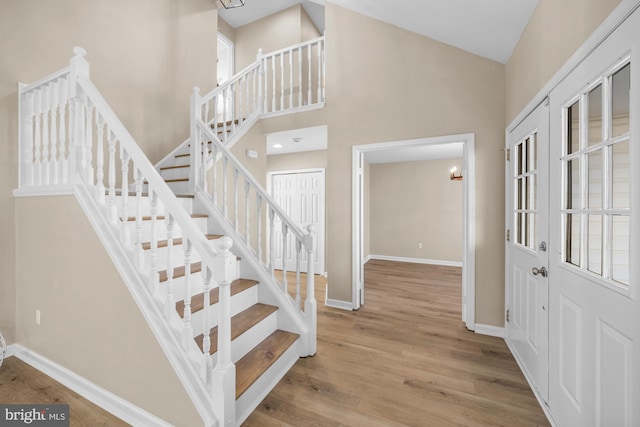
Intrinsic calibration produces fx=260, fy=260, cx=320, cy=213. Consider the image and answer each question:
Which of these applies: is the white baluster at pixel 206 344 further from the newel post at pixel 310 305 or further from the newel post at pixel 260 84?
the newel post at pixel 260 84

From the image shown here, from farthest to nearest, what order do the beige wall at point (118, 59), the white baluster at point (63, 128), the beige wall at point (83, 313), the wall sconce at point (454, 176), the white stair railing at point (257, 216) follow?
the wall sconce at point (454, 176)
the white stair railing at point (257, 216)
the beige wall at point (118, 59)
the white baluster at point (63, 128)
the beige wall at point (83, 313)

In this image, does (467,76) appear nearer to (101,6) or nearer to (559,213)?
(559,213)

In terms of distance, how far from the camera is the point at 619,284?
1056mm

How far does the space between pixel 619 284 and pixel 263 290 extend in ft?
7.20

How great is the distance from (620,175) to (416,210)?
5215mm

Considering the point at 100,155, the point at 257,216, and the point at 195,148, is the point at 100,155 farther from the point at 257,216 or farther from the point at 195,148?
the point at 257,216

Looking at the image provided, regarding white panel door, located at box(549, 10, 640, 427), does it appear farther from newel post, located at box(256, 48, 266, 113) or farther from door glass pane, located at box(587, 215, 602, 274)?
newel post, located at box(256, 48, 266, 113)

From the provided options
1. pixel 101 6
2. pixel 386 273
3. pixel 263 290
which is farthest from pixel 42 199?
pixel 386 273

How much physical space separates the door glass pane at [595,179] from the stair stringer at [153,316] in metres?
2.19

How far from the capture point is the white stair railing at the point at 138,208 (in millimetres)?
1380

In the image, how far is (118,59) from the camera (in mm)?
2982

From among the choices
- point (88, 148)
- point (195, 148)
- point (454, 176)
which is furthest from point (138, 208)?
point (454, 176)

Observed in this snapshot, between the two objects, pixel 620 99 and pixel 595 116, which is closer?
pixel 620 99

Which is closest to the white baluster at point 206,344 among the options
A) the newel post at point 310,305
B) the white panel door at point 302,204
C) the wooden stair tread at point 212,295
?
the wooden stair tread at point 212,295
